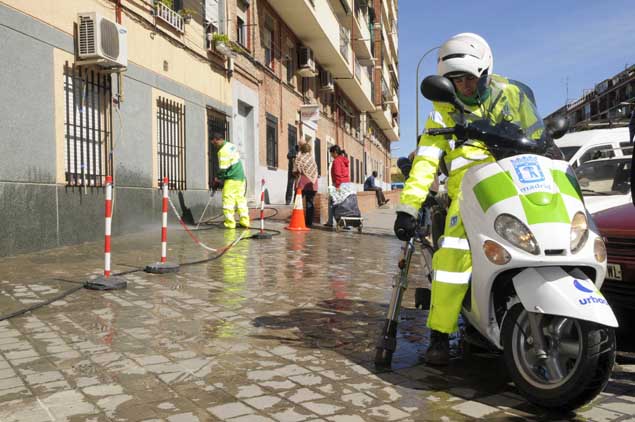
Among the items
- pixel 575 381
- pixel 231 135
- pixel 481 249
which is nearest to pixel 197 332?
pixel 481 249

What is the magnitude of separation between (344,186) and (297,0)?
8385 millimetres

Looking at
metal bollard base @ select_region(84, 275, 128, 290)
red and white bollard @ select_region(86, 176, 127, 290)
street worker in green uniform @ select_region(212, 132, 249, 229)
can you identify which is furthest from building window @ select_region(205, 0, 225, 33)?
metal bollard base @ select_region(84, 275, 128, 290)

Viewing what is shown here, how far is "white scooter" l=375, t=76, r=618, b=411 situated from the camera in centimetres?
274

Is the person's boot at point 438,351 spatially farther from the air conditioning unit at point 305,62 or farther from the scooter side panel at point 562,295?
the air conditioning unit at point 305,62

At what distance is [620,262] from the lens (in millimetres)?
3740

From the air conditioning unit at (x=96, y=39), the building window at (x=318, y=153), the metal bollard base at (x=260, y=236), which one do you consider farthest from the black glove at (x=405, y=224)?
the building window at (x=318, y=153)

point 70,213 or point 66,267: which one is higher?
point 70,213

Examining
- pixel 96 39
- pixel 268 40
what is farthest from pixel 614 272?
pixel 268 40

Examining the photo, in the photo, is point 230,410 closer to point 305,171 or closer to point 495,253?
point 495,253

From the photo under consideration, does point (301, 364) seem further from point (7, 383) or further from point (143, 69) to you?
point (143, 69)

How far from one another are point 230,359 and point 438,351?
1247mm

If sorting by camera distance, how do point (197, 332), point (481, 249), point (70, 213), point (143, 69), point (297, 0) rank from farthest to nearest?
point (297, 0)
point (143, 69)
point (70, 213)
point (197, 332)
point (481, 249)

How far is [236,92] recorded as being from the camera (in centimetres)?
1677

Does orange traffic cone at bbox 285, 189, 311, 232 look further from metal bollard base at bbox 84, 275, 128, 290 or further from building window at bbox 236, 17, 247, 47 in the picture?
metal bollard base at bbox 84, 275, 128, 290
